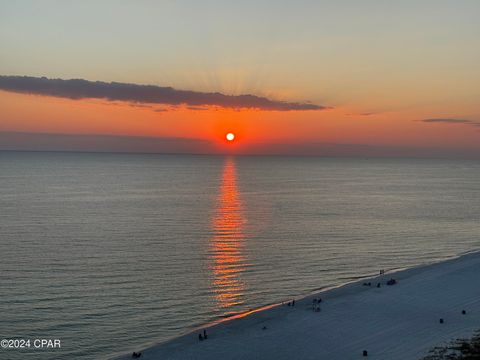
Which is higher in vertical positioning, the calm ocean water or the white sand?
the white sand

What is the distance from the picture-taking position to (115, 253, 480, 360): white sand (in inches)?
1414

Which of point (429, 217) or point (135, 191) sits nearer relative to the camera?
point (429, 217)

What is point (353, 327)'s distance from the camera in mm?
41281

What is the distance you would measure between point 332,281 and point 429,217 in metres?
62.9

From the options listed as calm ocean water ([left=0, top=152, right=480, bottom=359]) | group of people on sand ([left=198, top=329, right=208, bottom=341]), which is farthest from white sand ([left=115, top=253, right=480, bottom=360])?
calm ocean water ([left=0, top=152, right=480, bottom=359])

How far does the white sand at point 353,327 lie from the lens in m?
35.9

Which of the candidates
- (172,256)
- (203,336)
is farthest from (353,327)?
(172,256)

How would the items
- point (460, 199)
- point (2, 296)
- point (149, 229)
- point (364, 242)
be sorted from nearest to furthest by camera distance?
point (2, 296) → point (364, 242) → point (149, 229) → point (460, 199)

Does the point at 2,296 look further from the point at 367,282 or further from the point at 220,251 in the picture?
the point at 367,282

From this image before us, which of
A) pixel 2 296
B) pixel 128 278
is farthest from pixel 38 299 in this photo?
pixel 128 278

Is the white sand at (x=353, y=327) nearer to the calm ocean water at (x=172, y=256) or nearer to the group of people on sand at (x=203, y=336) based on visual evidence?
the group of people on sand at (x=203, y=336)

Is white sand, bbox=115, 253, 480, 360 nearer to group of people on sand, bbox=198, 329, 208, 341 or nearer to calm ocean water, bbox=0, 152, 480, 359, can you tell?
group of people on sand, bbox=198, 329, 208, 341

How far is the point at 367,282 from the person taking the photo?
5472cm

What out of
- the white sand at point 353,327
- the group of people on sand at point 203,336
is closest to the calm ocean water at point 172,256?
the group of people on sand at point 203,336
